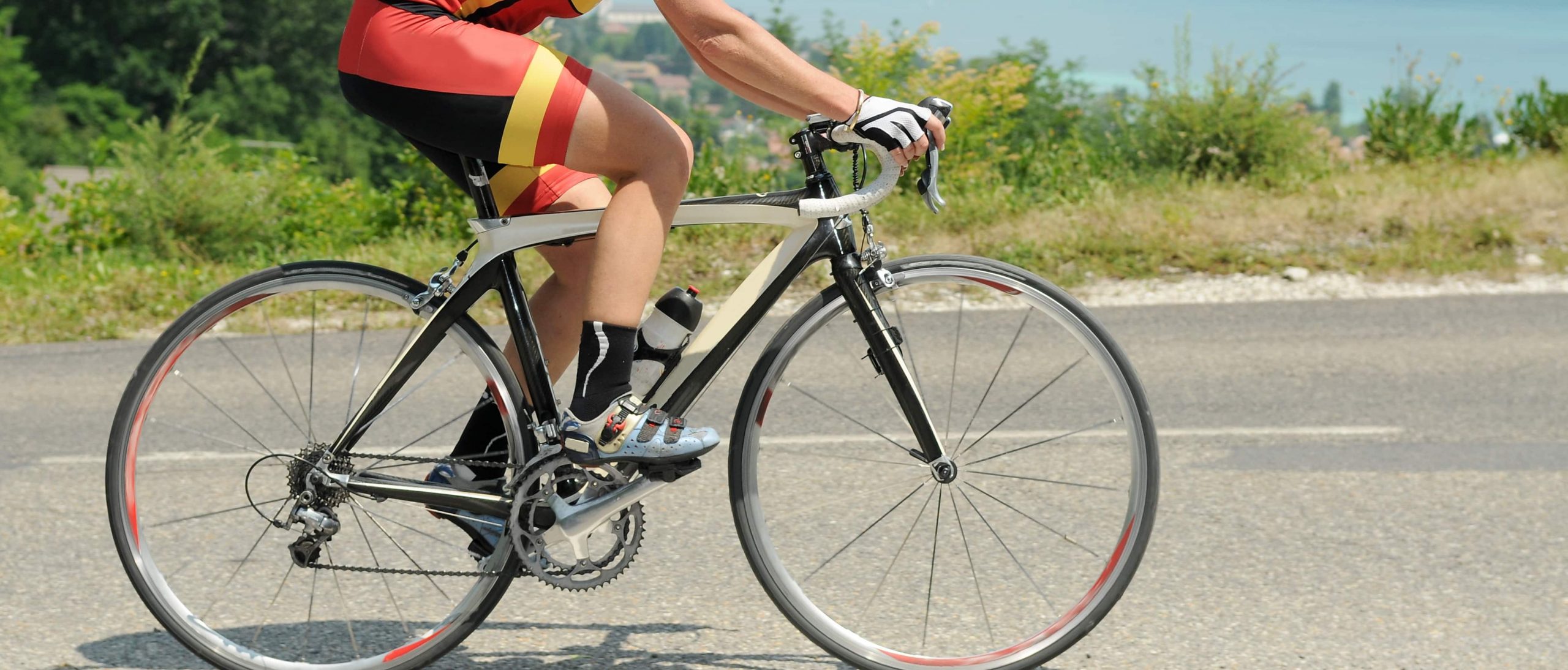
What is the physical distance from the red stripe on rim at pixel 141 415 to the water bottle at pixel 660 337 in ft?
2.65

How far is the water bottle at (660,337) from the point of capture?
9.52 feet

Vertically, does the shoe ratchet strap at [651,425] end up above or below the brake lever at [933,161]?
below

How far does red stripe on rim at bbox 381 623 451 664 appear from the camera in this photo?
3035mm

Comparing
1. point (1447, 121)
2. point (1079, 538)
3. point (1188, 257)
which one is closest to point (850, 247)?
point (1079, 538)

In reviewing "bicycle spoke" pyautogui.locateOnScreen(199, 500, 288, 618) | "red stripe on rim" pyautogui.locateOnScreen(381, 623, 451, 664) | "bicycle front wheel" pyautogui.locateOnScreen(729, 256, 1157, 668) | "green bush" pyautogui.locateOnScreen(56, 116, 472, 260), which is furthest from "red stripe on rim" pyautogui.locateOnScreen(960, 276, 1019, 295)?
"green bush" pyautogui.locateOnScreen(56, 116, 472, 260)

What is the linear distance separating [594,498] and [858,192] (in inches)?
33.0

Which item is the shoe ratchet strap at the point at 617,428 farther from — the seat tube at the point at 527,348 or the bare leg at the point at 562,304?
the bare leg at the point at 562,304

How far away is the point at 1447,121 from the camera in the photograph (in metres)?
12.1

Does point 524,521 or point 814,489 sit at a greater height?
point 524,521

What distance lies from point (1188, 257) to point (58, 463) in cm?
620

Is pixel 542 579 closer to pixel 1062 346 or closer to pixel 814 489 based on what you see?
pixel 814 489

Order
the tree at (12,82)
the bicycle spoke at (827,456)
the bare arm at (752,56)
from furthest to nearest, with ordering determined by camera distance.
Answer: the tree at (12,82) → the bicycle spoke at (827,456) → the bare arm at (752,56)

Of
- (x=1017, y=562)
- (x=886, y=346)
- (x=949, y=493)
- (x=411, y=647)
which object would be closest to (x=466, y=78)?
(x=886, y=346)

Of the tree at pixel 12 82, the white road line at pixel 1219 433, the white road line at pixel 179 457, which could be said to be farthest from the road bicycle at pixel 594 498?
the tree at pixel 12 82
